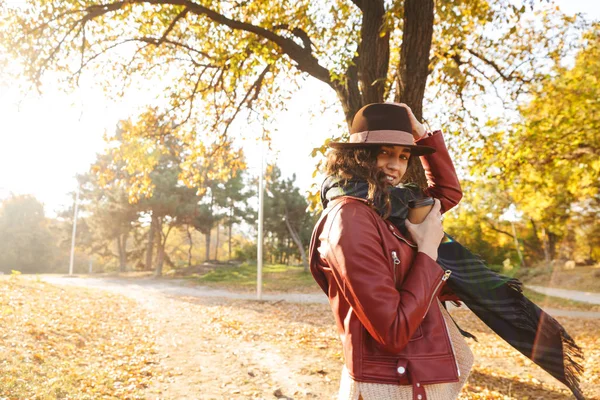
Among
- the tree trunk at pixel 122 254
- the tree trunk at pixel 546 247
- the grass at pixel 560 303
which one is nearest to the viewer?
the grass at pixel 560 303

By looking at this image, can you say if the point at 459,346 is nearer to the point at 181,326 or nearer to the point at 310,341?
the point at 310,341

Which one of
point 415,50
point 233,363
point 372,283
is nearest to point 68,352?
point 233,363

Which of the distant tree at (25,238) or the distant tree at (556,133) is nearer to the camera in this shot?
the distant tree at (556,133)

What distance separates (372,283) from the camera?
142 centimetres

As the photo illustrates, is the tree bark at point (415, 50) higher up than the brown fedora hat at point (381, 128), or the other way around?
the tree bark at point (415, 50)

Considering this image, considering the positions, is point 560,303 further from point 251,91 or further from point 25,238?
point 25,238

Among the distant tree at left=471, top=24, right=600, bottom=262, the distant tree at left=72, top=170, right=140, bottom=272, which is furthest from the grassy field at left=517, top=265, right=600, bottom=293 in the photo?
the distant tree at left=72, top=170, right=140, bottom=272

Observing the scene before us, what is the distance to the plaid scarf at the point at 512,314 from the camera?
1786mm

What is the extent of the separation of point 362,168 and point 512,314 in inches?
35.7

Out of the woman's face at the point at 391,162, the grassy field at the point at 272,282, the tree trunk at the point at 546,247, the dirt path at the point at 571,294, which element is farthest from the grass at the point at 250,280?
the woman's face at the point at 391,162

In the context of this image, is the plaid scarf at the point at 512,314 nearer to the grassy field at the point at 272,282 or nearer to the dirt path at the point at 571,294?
the grassy field at the point at 272,282

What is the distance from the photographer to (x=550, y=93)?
9.02m

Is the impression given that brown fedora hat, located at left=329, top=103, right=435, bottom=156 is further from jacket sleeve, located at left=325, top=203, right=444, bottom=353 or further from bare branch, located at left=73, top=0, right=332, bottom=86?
bare branch, located at left=73, top=0, right=332, bottom=86

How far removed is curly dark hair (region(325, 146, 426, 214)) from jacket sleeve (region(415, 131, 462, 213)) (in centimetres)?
57
